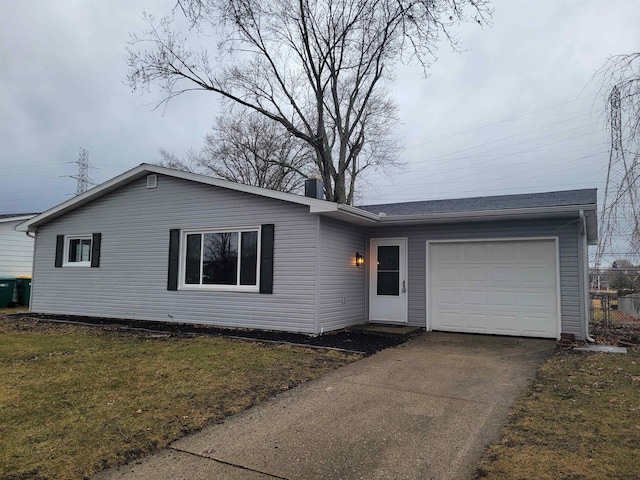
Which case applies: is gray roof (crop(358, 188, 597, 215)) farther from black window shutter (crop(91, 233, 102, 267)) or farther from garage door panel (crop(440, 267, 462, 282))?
black window shutter (crop(91, 233, 102, 267))

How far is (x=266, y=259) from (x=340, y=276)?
5.42 feet

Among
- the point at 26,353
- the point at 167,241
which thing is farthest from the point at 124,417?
the point at 167,241

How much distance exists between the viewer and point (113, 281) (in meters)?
10.8

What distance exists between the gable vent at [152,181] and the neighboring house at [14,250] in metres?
8.12

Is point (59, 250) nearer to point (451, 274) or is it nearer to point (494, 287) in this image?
point (451, 274)

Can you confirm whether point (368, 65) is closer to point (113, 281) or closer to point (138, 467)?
point (113, 281)

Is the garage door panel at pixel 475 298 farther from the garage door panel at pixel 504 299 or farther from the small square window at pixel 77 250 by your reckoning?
the small square window at pixel 77 250

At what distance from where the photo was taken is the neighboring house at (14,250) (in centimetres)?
1516

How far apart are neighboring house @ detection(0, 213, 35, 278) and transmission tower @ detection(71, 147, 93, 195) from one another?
17.0 meters

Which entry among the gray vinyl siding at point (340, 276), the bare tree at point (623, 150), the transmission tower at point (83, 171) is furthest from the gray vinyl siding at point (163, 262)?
the transmission tower at point (83, 171)

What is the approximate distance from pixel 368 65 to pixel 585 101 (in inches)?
524

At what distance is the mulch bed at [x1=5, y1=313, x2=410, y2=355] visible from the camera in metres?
7.34

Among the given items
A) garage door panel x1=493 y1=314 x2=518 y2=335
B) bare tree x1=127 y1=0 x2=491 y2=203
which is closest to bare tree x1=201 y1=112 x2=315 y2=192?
bare tree x1=127 y1=0 x2=491 y2=203

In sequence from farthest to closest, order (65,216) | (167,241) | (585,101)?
(65,216) < (167,241) < (585,101)
